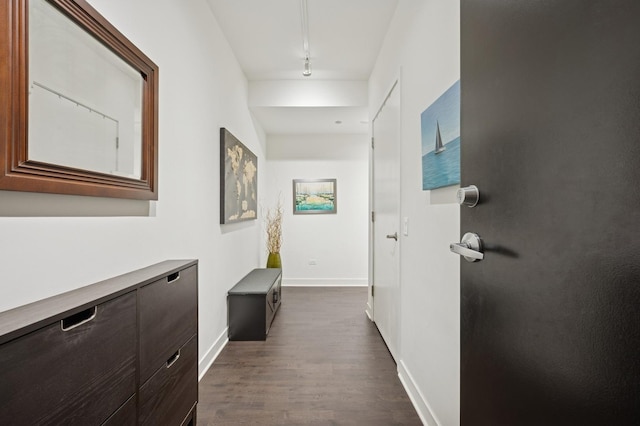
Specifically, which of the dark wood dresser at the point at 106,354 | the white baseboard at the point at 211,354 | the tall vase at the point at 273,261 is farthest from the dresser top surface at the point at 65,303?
the tall vase at the point at 273,261

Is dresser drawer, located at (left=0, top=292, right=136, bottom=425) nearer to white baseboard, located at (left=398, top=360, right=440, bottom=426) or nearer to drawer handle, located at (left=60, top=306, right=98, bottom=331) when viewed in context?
drawer handle, located at (left=60, top=306, right=98, bottom=331)

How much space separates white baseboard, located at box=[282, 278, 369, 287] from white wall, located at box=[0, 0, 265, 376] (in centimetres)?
174

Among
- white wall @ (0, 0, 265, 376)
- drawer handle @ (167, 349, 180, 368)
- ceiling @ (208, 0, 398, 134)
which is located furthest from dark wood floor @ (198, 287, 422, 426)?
ceiling @ (208, 0, 398, 134)

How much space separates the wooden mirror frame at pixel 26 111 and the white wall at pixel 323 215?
12.4 feet

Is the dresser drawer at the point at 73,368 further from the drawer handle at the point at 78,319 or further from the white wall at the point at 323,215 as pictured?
the white wall at the point at 323,215

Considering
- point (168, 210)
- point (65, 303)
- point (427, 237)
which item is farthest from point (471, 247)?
point (168, 210)

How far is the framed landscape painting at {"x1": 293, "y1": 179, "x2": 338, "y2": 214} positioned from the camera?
529 centimetres

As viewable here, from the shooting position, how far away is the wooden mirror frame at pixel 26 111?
0.88 m

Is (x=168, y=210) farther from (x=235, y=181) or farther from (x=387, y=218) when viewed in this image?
(x=387, y=218)

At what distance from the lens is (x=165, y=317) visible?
4.54ft

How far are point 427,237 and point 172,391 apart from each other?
146 centimetres

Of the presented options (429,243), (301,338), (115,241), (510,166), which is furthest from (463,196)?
(301,338)

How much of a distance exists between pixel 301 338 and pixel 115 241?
2.06 m

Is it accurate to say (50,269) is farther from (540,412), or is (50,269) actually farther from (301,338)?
(301,338)
